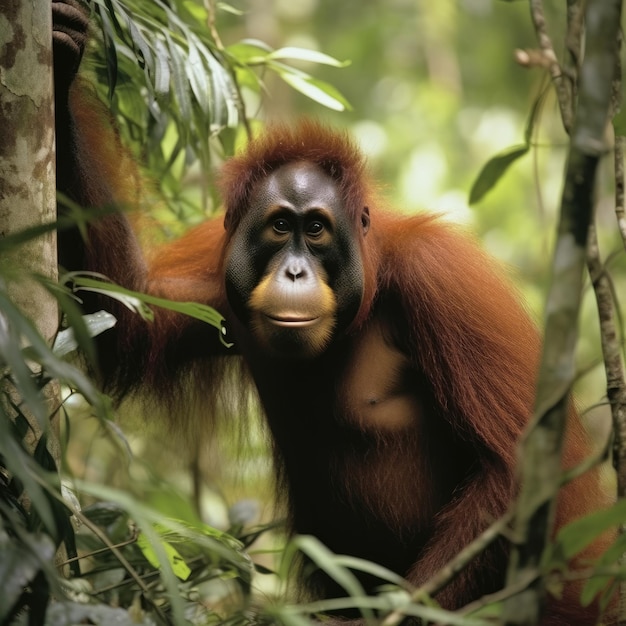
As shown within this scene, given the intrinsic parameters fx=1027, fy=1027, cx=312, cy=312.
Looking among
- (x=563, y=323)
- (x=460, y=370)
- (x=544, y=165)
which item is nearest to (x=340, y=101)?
(x=460, y=370)

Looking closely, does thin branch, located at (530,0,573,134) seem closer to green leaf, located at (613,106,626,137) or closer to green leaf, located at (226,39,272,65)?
green leaf, located at (613,106,626,137)

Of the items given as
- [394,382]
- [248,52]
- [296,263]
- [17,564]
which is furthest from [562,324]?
[248,52]

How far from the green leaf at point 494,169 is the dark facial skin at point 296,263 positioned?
462 millimetres

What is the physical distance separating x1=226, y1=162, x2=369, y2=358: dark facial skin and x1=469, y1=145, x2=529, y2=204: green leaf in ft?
1.52

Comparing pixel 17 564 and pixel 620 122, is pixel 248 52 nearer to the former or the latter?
pixel 620 122

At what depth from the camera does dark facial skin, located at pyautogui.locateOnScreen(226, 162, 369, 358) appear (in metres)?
2.95

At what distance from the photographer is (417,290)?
10.8ft

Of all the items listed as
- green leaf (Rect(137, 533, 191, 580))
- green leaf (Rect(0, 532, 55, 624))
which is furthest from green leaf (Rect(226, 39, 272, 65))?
green leaf (Rect(0, 532, 55, 624))

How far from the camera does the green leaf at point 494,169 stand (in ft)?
8.70

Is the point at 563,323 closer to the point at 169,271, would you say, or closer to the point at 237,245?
the point at 237,245

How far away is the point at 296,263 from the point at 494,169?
0.64 meters

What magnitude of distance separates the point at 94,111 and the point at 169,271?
655 millimetres

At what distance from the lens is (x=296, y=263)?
3.01 meters

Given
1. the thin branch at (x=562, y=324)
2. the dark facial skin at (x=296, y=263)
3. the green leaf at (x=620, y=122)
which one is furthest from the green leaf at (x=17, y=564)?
the green leaf at (x=620, y=122)
